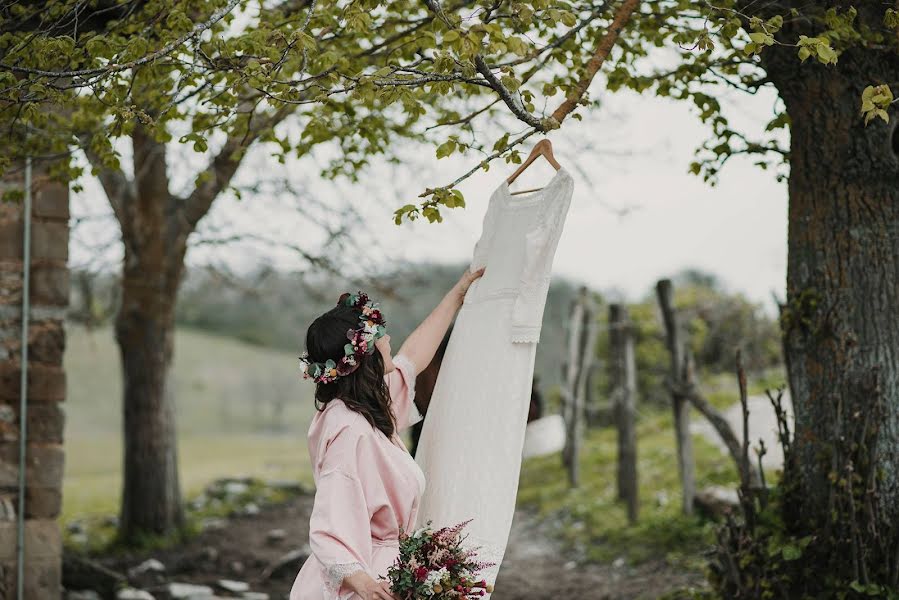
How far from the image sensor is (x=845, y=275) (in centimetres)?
404

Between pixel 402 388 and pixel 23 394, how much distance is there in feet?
8.58

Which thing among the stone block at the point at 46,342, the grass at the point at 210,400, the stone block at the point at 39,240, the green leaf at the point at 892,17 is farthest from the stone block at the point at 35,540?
the grass at the point at 210,400

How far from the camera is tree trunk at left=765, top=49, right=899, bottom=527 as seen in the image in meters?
3.95

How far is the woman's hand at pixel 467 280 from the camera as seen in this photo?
345 cm

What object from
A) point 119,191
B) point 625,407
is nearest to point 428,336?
point 625,407

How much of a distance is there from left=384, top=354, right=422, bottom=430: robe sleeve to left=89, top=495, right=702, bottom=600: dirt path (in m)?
2.85

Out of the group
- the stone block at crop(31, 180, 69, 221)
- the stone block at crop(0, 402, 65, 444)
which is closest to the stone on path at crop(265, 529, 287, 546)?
the stone block at crop(0, 402, 65, 444)

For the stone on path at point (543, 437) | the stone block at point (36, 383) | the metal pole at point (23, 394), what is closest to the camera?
the metal pole at point (23, 394)

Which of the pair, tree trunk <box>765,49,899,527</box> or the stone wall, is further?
the stone wall

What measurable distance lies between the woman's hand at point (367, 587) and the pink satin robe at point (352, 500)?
21mm

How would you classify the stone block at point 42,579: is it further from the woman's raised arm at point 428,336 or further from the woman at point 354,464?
the woman's raised arm at point 428,336

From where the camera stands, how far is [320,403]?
122 inches

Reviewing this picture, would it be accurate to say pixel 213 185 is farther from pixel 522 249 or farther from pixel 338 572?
pixel 338 572

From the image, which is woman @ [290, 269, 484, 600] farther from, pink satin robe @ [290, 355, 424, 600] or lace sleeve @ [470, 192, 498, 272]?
lace sleeve @ [470, 192, 498, 272]
